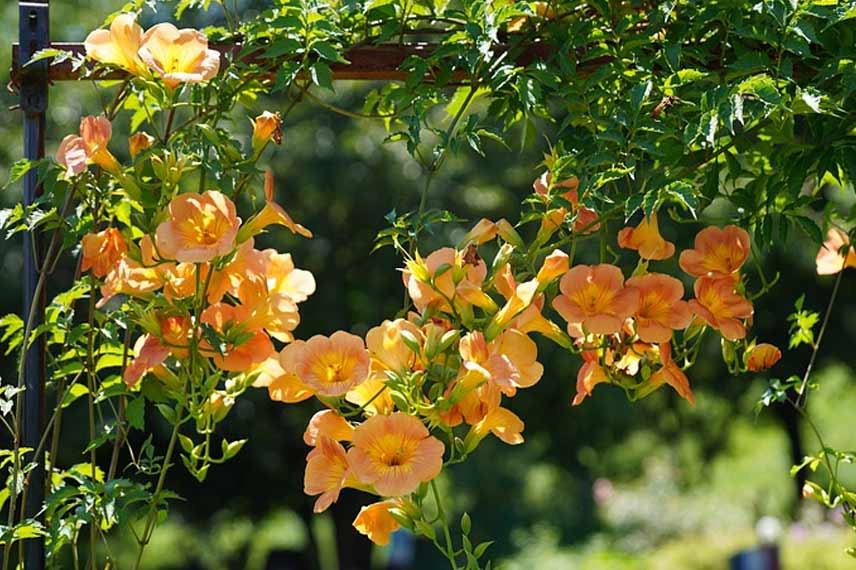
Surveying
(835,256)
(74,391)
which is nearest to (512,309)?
(74,391)

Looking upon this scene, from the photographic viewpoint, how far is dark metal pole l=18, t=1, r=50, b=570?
176 centimetres

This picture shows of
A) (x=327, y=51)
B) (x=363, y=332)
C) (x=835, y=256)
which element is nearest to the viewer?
(x=327, y=51)

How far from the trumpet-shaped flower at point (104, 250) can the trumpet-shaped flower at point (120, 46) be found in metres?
0.25

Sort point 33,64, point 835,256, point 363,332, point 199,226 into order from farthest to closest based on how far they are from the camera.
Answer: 1. point 363,332
2. point 835,256
3. point 33,64
4. point 199,226

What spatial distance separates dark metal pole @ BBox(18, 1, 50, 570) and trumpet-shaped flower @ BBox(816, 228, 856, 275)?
1.38 metres

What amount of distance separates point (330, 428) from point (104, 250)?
1.51 feet

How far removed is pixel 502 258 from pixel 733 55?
49cm

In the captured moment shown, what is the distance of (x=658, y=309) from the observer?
163cm

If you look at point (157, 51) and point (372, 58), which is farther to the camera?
point (372, 58)

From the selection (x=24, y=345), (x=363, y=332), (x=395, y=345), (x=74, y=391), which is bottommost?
(x=363, y=332)

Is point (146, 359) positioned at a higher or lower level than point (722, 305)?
lower

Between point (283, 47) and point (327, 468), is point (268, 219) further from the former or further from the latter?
point (327, 468)

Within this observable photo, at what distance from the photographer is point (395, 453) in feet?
4.67

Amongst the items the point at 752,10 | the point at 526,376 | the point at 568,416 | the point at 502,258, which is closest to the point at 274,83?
the point at 502,258
